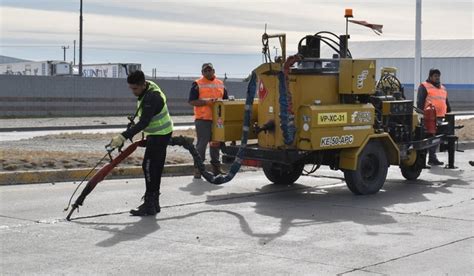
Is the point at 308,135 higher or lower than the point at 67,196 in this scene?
higher

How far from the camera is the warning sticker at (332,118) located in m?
10.5

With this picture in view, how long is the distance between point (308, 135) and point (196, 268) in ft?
13.6

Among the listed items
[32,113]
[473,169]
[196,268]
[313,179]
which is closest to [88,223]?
[196,268]

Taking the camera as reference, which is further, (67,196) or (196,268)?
(67,196)

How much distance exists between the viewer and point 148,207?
9.33 m

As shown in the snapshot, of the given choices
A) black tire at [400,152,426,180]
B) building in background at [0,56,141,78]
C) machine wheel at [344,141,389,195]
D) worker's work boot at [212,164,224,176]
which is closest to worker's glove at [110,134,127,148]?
machine wheel at [344,141,389,195]

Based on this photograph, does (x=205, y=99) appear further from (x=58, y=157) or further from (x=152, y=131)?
(x=152, y=131)

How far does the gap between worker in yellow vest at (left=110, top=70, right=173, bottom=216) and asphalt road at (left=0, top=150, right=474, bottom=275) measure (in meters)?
0.23

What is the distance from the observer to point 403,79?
78.1 m

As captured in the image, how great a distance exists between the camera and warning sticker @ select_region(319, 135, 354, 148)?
10.6 m

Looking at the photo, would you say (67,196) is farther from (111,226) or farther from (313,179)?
(313,179)

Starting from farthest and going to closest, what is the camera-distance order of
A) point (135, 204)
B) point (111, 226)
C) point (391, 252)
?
point (135, 204) → point (111, 226) → point (391, 252)

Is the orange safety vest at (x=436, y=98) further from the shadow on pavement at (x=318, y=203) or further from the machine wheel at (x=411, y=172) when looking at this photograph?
the shadow on pavement at (x=318, y=203)

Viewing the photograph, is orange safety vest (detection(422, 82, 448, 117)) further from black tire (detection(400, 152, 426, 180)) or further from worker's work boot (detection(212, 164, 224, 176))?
worker's work boot (detection(212, 164, 224, 176))
